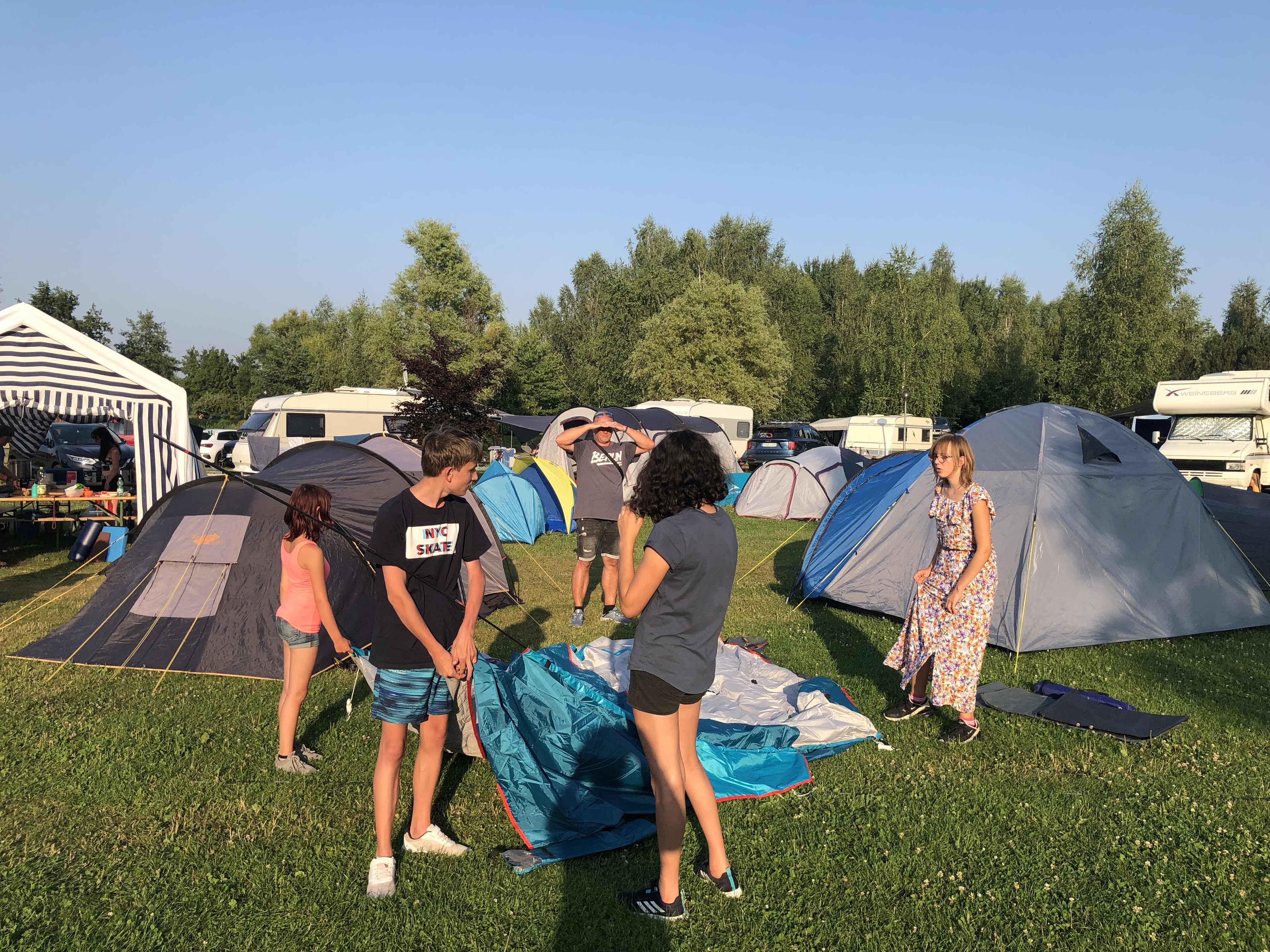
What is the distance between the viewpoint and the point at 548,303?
54.7m

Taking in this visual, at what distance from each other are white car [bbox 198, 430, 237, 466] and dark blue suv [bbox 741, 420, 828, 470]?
53.5 ft

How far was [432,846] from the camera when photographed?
11.5 feet

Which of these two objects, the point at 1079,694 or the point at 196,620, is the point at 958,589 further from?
the point at 196,620

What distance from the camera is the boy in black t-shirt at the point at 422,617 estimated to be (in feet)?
10.5

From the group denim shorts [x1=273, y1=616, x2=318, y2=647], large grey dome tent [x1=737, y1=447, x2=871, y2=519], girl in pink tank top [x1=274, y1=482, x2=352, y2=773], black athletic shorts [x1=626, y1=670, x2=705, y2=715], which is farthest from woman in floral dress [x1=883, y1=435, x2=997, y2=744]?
large grey dome tent [x1=737, y1=447, x2=871, y2=519]

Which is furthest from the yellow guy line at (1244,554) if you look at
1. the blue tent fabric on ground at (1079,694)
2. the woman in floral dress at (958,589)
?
the woman in floral dress at (958,589)

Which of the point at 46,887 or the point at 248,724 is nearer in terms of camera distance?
the point at 46,887

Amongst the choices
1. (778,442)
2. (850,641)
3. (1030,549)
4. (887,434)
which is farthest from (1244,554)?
(887,434)

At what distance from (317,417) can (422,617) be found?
24.2m

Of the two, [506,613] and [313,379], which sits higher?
[313,379]

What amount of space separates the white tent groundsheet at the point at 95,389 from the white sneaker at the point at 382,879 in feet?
19.8

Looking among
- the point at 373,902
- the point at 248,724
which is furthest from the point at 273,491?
the point at 373,902

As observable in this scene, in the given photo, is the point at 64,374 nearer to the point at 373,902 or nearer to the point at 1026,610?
the point at 373,902

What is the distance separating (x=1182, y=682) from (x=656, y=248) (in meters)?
41.2
